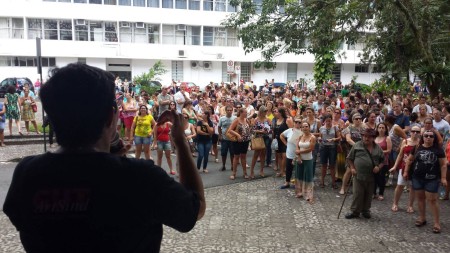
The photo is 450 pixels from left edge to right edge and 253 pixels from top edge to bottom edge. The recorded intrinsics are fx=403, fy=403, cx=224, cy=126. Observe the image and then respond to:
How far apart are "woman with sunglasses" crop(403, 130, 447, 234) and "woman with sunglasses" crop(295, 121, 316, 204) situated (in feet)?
6.75

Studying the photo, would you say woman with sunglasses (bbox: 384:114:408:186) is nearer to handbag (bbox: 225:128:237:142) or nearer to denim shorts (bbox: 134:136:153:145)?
handbag (bbox: 225:128:237:142)

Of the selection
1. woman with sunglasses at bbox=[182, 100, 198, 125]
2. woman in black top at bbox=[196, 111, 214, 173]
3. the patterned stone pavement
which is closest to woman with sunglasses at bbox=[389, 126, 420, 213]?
the patterned stone pavement

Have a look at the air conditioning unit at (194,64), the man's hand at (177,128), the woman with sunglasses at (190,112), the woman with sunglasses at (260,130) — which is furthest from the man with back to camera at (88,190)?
the air conditioning unit at (194,64)

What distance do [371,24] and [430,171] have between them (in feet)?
31.4

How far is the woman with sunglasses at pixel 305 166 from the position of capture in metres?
8.08

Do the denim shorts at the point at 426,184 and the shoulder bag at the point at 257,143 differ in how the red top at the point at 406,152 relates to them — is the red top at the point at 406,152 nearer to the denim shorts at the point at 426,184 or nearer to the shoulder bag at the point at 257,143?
the denim shorts at the point at 426,184

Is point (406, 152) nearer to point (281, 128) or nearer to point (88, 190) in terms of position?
point (281, 128)

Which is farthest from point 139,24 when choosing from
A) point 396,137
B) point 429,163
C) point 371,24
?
point 429,163

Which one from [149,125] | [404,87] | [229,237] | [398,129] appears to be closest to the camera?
[229,237]

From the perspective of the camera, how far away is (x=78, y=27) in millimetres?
32562

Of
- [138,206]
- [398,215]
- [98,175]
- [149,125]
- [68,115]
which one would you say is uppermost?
[68,115]

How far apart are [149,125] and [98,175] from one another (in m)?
8.66

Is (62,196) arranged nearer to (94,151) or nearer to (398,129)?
(94,151)

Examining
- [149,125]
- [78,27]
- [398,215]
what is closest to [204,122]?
[149,125]
